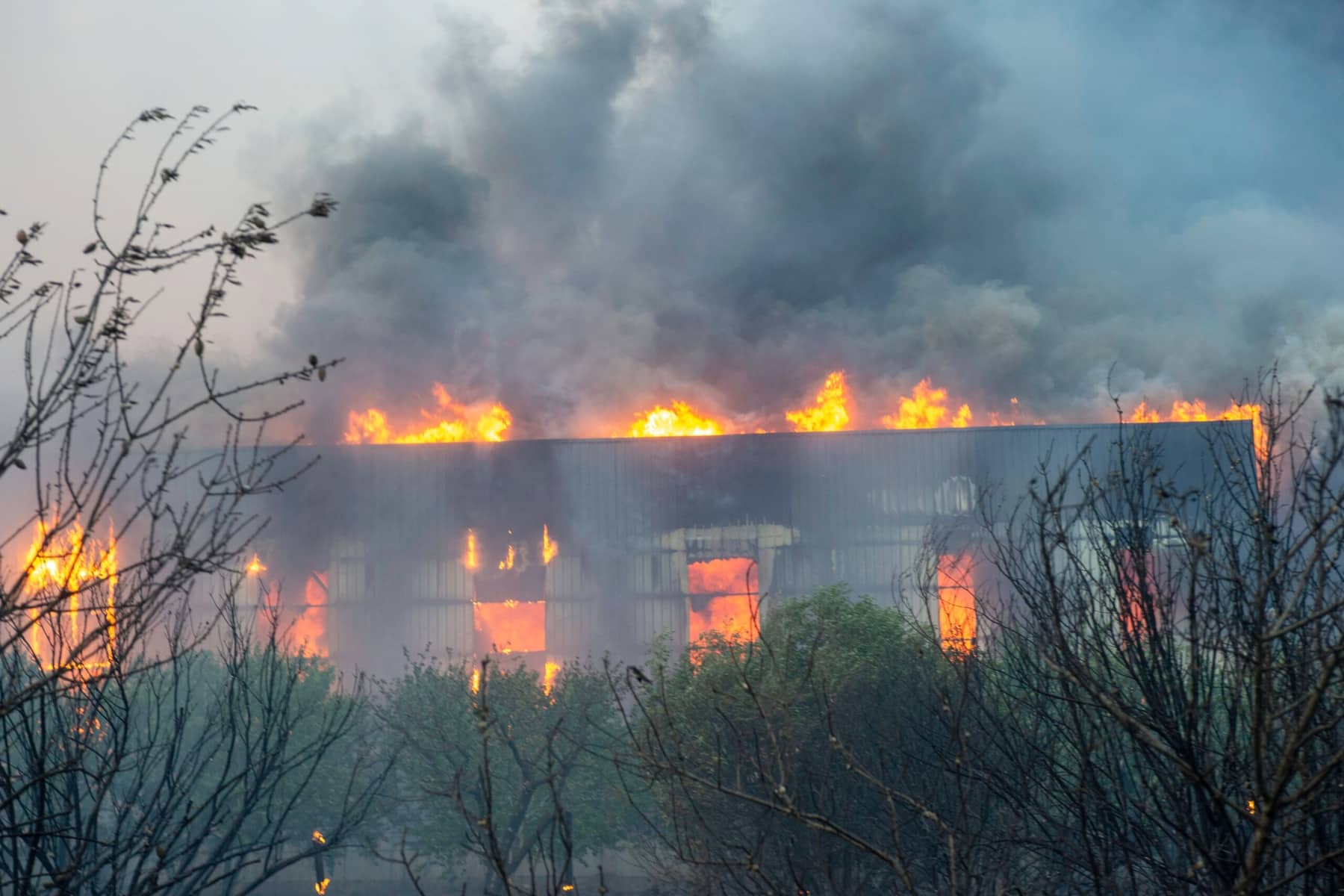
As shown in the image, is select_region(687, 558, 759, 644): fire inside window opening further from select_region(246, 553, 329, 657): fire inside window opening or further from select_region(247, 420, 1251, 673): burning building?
select_region(246, 553, 329, 657): fire inside window opening

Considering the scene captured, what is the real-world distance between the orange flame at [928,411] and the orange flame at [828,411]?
2.82 meters

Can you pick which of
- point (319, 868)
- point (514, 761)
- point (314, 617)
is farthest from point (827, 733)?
point (314, 617)

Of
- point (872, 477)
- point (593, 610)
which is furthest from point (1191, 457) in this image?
point (593, 610)

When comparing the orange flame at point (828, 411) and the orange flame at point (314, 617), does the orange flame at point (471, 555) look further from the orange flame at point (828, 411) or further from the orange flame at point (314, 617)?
the orange flame at point (828, 411)

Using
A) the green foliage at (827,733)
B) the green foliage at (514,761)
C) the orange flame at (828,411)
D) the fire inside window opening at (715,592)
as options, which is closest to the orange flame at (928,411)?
the orange flame at (828,411)

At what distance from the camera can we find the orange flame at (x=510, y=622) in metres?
38.4

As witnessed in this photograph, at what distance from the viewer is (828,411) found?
55.2 m

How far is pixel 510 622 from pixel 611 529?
17.8ft

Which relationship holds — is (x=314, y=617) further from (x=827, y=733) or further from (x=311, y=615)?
(x=827, y=733)

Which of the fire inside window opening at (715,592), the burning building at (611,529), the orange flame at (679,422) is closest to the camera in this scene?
the fire inside window opening at (715,592)

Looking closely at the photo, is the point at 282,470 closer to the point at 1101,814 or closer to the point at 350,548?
the point at 350,548

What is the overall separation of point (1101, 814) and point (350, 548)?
3666cm

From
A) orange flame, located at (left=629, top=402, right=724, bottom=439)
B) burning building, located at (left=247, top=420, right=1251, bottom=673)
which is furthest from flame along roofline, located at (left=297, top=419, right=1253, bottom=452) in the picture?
orange flame, located at (left=629, top=402, right=724, bottom=439)

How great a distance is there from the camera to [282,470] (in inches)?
1566
